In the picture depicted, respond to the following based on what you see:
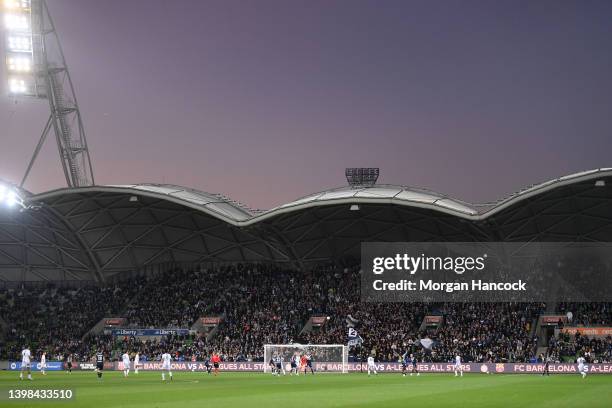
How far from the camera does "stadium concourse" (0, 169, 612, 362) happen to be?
232 ft

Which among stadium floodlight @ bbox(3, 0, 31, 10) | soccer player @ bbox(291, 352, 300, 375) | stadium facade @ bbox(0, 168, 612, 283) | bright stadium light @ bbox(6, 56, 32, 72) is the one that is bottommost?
soccer player @ bbox(291, 352, 300, 375)

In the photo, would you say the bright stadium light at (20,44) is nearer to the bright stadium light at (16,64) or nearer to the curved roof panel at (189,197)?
the bright stadium light at (16,64)

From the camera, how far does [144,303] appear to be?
288ft

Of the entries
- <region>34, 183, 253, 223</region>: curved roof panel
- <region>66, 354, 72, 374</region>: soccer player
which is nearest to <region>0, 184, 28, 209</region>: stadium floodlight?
<region>34, 183, 253, 223</region>: curved roof panel

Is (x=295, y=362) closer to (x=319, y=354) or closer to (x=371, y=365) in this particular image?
(x=371, y=365)

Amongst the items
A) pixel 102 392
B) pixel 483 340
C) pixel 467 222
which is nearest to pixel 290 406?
pixel 102 392

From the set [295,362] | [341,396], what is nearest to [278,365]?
[295,362]

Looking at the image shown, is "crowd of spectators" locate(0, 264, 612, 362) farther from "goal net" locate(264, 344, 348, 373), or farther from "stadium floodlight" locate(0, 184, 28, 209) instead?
"stadium floodlight" locate(0, 184, 28, 209)

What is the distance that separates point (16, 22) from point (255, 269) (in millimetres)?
35782

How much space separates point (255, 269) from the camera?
294 ft

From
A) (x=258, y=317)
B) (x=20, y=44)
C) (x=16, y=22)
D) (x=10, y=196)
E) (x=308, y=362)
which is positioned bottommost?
(x=308, y=362)

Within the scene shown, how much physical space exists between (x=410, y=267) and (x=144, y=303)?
28689mm

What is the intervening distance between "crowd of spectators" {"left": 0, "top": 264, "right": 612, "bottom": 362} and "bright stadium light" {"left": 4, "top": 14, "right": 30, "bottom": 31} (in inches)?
1209

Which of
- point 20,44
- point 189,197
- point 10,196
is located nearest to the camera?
point 20,44
